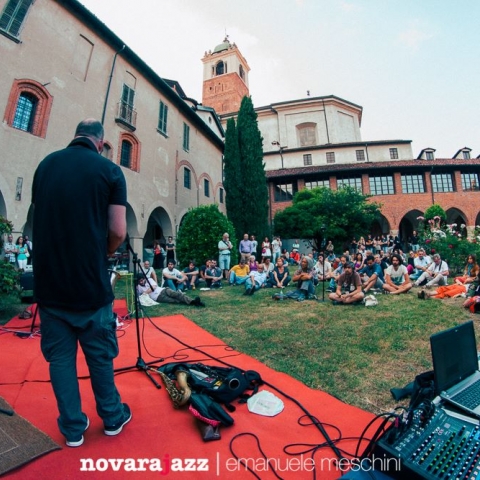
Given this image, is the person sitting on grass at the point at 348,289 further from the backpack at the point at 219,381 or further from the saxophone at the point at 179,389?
the saxophone at the point at 179,389

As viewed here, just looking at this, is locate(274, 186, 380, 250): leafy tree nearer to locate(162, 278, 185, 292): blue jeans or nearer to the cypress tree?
the cypress tree

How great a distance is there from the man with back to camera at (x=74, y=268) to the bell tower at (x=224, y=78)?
44.2 metres

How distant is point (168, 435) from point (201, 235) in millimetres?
10754

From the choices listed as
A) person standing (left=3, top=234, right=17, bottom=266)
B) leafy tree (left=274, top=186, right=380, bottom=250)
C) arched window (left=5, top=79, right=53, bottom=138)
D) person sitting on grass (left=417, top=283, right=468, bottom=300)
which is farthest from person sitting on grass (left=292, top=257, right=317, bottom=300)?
leafy tree (left=274, top=186, right=380, bottom=250)

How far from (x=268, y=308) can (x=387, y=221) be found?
80.4 ft

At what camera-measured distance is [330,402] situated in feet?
8.63

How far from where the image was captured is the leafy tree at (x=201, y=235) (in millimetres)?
12578

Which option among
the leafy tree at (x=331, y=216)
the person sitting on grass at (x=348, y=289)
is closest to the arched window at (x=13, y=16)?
the person sitting on grass at (x=348, y=289)

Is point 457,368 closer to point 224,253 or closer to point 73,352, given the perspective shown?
point 73,352

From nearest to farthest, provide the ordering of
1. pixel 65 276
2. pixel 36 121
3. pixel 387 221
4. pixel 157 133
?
pixel 65 276 < pixel 36 121 < pixel 157 133 < pixel 387 221

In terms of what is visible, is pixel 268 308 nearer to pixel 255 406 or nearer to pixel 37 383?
pixel 255 406

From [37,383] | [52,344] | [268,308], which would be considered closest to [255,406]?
[52,344]

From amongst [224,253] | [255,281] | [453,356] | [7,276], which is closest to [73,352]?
[453,356]

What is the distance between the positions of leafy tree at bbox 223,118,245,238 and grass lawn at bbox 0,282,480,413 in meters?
12.8
